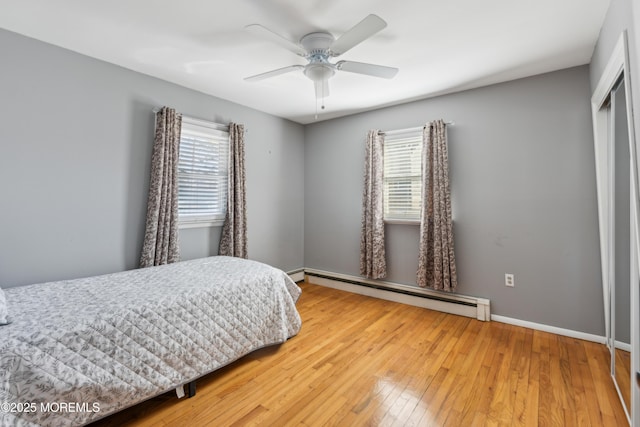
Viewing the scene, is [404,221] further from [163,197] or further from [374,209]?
[163,197]

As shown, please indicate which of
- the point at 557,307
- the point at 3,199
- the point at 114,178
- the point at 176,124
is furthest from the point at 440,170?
the point at 3,199

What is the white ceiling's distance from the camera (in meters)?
1.77

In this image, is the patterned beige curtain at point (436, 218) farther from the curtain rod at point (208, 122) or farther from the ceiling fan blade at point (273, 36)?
the curtain rod at point (208, 122)

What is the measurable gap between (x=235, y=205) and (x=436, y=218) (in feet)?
7.31

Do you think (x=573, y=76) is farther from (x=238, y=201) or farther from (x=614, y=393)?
(x=238, y=201)

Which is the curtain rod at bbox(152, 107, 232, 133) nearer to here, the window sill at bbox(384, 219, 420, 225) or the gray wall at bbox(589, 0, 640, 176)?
the window sill at bbox(384, 219, 420, 225)

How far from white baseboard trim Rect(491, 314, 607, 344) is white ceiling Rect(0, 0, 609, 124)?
2.33 meters

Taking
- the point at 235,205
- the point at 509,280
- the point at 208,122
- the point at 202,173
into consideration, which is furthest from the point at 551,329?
the point at 208,122

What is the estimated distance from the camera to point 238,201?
326 centimetres

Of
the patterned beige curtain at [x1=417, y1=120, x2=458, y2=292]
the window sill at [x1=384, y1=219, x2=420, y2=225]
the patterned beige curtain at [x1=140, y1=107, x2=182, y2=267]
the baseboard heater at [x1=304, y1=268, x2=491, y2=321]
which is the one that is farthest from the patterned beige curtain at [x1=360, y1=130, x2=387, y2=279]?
the patterned beige curtain at [x1=140, y1=107, x2=182, y2=267]

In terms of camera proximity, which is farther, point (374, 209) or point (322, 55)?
point (374, 209)

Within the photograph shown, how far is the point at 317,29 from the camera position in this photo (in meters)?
1.98

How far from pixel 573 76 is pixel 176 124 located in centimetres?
364

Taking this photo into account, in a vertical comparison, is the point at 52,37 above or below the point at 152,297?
above
